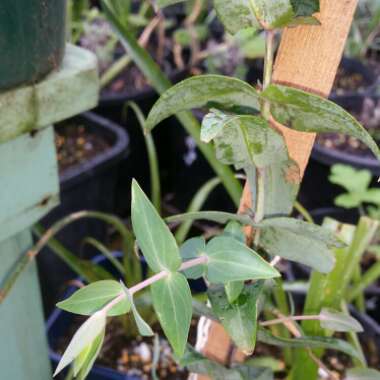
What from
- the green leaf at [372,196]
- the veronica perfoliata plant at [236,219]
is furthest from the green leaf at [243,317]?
the green leaf at [372,196]

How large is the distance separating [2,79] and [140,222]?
152 mm

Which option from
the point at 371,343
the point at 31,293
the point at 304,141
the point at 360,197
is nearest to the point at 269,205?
the point at 304,141

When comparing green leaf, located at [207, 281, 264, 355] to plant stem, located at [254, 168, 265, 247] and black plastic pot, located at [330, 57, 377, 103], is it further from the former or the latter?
black plastic pot, located at [330, 57, 377, 103]

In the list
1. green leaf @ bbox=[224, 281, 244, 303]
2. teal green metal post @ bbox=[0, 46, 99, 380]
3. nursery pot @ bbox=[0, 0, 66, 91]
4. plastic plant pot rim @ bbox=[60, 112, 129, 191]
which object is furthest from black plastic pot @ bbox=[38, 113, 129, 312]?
green leaf @ bbox=[224, 281, 244, 303]

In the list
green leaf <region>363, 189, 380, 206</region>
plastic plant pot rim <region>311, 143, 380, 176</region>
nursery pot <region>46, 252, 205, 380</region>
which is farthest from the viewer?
plastic plant pot rim <region>311, 143, 380, 176</region>

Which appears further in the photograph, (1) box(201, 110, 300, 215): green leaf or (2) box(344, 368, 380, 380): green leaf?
(2) box(344, 368, 380, 380): green leaf

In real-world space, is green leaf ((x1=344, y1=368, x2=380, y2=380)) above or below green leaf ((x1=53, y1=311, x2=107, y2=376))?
below

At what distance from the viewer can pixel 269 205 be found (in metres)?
0.36

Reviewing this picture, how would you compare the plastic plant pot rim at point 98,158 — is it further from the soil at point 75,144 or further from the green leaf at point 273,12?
the green leaf at point 273,12

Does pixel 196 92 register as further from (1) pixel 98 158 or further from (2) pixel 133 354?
(1) pixel 98 158

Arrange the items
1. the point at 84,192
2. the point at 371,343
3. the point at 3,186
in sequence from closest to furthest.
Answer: the point at 3,186 < the point at 371,343 < the point at 84,192

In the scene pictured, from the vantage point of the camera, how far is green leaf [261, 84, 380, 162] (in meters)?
0.26

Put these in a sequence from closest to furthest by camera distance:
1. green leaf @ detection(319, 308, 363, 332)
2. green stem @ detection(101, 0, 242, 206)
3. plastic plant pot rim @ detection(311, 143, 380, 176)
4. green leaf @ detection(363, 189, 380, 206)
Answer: green leaf @ detection(319, 308, 363, 332)
green stem @ detection(101, 0, 242, 206)
green leaf @ detection(363, 189, 380, 206)
plastic plant pot rim @ detection(311, 143, 380, 176)

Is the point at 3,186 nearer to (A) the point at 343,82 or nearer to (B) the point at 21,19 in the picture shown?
(B) the point at 21,19
